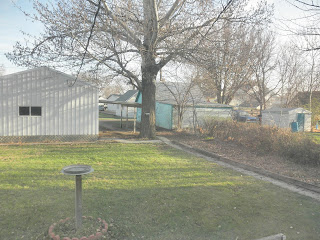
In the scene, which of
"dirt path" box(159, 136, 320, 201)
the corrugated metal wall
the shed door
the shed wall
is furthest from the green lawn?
the shed door

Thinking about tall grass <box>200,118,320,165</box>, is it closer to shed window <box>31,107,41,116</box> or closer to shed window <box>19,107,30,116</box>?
shed window <box>31,107,41,116</box>

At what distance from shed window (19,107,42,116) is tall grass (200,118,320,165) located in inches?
342

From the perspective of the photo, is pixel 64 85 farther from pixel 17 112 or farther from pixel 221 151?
pixel 221 151

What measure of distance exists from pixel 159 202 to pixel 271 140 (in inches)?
251

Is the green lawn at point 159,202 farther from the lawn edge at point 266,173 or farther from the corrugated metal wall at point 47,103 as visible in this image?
the corrugated metal wall at point 47,103

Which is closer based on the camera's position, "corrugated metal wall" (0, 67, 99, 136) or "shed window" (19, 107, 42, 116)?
"corrugated metal wall" (0, 67, 99, 136)

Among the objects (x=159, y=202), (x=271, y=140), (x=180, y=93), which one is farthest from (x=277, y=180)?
(x=180, y=93)

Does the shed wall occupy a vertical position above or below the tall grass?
above

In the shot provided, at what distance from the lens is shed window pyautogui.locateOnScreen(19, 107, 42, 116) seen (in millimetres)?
12234

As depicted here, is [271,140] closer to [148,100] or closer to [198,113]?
[148,100]

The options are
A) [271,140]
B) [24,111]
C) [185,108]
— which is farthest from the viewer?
[185,108]

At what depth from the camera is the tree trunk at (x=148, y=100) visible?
43.8ft

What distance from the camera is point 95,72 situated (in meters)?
13.1

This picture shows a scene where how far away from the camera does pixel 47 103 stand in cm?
1248
